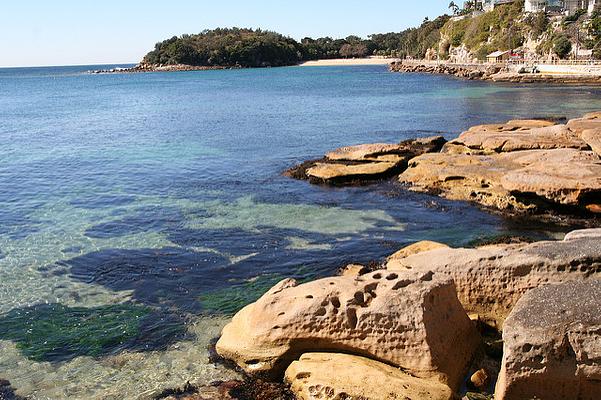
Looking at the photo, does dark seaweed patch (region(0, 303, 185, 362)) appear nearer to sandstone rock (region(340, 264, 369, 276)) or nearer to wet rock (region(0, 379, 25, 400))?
wet rock (region(0, 379, 25, 400))

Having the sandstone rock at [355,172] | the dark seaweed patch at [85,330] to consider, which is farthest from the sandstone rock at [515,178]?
the dark seaweed patch at [85,330]

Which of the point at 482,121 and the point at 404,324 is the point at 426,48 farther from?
the point at 404,324

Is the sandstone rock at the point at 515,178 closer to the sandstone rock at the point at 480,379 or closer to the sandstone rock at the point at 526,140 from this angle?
the sandstone rock at the point at 526,140

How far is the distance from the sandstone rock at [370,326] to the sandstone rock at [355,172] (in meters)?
15.3

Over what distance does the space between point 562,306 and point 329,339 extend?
12.9 feet

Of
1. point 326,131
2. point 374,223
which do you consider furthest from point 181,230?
point 326,131

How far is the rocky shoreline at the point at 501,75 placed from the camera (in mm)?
78500

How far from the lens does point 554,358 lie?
852 centimetres

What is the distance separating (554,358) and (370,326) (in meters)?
3.00

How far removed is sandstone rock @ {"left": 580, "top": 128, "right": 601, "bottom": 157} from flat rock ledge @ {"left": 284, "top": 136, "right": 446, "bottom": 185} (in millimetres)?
7751

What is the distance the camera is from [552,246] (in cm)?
1192

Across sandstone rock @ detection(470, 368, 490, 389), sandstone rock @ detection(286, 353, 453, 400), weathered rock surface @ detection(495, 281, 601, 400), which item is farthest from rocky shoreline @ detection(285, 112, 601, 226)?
sandstone rock @ detection(286, 353, 453, 400)

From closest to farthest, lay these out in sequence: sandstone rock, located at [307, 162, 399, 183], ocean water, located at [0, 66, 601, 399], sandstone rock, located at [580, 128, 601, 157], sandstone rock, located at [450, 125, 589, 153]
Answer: ocean water, located at [0, 66, 601, 399], sandstone rock, located at [580, 128, 601, 157], sandstone rock, located at [450, 125, 589, 153], sandstone rock, located at [307, 162, 399, 183]

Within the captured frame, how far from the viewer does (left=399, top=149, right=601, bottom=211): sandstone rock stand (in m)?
19.5
